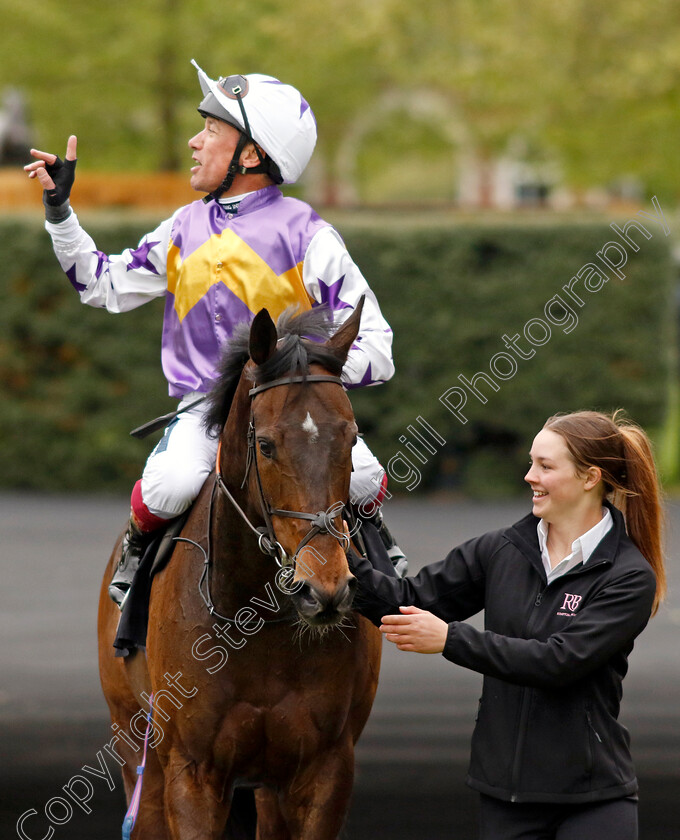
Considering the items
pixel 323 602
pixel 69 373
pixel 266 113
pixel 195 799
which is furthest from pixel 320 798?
pixel 69 373

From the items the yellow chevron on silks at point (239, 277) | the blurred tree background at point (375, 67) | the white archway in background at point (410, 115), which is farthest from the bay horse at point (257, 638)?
the white archway in background at point (410, 115)

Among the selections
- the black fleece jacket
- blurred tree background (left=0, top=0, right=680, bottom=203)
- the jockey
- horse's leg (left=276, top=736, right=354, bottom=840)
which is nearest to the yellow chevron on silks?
the jockey

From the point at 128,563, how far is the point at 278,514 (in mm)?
1202

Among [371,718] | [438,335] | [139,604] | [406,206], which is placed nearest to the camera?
[139,604]

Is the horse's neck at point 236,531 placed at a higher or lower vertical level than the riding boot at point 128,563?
higher

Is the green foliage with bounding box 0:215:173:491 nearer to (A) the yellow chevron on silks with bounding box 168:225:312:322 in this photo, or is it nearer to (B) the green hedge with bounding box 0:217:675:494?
(B) the green hedge with bounding box 0:217:675:494

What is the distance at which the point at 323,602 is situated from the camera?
9.39ft

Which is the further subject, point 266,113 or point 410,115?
point 410,115

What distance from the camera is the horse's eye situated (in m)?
3.07

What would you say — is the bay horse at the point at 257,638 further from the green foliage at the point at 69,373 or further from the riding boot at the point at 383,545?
the green foliage at the point at 69,373

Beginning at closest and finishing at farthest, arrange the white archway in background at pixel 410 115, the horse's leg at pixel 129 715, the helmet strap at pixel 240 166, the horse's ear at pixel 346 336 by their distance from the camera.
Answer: the horse's ear at pixel 346 336
the helmet strap at pixel 240 166
the horse's leg at pixel 129 715
the white archway in background at pixel 410 115

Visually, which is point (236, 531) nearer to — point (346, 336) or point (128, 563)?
point (346, 336)

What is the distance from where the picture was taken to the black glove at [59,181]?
157 inches

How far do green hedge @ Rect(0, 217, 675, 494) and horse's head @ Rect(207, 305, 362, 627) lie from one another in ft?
29.4
